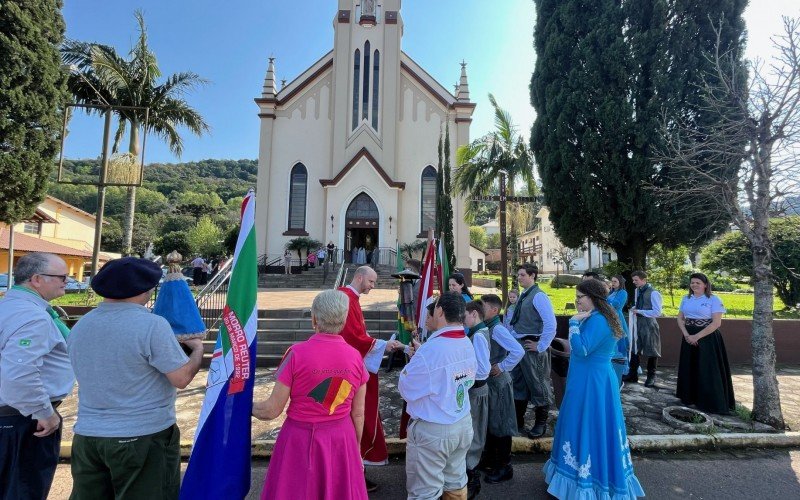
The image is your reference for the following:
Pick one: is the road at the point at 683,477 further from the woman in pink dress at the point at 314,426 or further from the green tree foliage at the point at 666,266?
the green tree foliage at the point at 666,266

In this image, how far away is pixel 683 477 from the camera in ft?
12.8

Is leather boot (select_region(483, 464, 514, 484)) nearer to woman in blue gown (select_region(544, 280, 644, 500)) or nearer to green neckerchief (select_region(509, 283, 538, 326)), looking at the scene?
woman in blue gown (select_region(544, 280, 644, 500))

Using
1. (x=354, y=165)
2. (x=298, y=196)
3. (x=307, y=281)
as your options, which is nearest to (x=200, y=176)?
(x=298, y=196)

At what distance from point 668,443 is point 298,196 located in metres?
20.6

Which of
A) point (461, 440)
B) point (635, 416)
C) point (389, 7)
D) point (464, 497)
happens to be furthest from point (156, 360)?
point (389, 7)

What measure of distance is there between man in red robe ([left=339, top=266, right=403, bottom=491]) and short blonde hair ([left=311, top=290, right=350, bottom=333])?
3.28 feet

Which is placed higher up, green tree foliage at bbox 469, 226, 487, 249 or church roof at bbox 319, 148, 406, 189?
green tree foliage at bbox 469, 226, 487, 249

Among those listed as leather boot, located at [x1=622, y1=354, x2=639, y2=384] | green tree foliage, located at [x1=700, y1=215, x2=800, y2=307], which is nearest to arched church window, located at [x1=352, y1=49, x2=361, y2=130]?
green tree foliage, located at [x1=700, y1=215, x2=800, y2=307]

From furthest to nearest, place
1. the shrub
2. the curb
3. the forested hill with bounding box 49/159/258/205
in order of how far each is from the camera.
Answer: the forested hill with bounding box 49/159/258/205, the shrub, the curb

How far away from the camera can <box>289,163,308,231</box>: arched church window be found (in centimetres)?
2211

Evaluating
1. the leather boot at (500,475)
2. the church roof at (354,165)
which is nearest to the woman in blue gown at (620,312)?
the leather boot at (500,475)

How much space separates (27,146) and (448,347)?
12.9 meters

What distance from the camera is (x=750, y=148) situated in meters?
5.45

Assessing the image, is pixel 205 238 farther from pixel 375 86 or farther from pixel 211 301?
pixel 211 301
